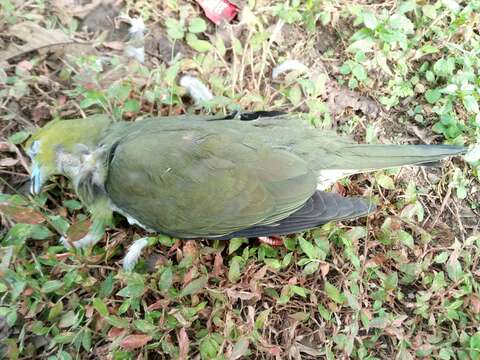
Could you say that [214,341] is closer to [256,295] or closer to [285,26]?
[256,295]

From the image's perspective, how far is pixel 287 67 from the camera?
3662 mm

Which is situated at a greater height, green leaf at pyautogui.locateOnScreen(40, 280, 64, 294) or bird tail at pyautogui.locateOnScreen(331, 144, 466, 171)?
bird tail at pyautogui.locateOnScreen(331, 144, 466, 171)

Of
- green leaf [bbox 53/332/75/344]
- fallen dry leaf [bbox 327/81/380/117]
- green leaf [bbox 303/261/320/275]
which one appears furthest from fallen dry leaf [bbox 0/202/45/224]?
fallen dry leaf [bbox 327/81/380/117]

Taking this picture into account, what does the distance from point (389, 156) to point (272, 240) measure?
36.0 inches

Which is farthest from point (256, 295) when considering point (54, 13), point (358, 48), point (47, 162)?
point (54, 13)

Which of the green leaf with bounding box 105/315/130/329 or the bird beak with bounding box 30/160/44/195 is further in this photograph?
the bird beak with bounding box 30/160/44/195

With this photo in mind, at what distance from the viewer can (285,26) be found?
3.85m

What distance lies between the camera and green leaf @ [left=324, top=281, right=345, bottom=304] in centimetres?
293

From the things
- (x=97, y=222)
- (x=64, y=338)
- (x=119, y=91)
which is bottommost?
(x=64, y=338)

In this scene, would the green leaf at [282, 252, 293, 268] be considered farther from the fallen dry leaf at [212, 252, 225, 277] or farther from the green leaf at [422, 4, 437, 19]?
the green leaf at [422, 4, 437, 19]

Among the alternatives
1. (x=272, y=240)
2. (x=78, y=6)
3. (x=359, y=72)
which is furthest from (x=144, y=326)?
(x=78, y=6)

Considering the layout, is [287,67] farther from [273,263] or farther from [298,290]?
[298,290]

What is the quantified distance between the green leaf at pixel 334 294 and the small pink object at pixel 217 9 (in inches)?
87.2

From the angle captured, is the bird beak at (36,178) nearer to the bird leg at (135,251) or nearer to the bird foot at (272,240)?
the bird leg at (135,251)
